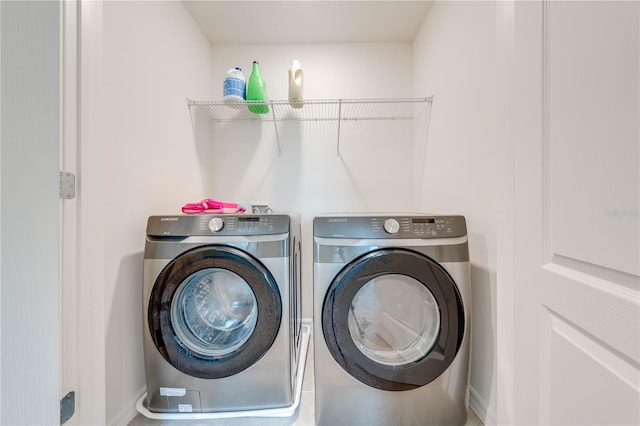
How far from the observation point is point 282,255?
105 centimetres

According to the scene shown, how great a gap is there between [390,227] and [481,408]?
2.97 feet

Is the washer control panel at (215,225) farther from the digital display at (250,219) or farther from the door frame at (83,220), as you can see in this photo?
the door frame at (83,220)

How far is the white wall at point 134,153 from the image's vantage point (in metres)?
1.01

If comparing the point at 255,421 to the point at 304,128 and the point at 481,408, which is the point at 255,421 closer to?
the point at 481,408

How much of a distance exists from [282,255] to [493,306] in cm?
90

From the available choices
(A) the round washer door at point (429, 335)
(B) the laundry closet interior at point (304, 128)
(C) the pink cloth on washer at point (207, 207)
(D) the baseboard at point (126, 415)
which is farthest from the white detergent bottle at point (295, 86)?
(D) the baseboard at point (126, 415)

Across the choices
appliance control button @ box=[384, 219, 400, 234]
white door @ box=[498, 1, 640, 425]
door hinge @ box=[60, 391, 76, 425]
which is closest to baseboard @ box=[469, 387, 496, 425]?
white door @ box=[498, 1, 640, 425]

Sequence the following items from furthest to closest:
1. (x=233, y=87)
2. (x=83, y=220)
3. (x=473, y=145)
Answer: (x=233, y=87) → (x=473, y=145) → (x=83, y=220)

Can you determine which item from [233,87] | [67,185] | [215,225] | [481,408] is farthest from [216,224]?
[481,408]

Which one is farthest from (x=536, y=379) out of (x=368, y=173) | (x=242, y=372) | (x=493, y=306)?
(x=368, y=173)

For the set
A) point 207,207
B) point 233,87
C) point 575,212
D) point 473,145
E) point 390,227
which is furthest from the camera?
point 233,87

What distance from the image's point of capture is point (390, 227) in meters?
1.01

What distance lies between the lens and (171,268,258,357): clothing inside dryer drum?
1066 millimetres

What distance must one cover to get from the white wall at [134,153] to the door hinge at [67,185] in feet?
1.04
